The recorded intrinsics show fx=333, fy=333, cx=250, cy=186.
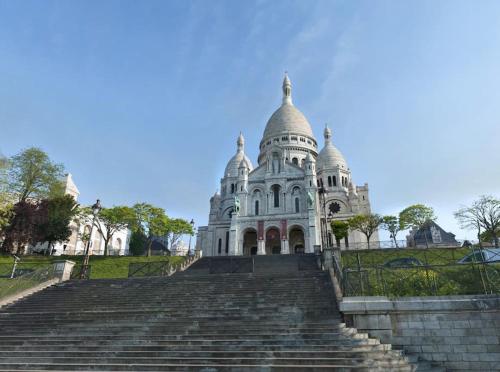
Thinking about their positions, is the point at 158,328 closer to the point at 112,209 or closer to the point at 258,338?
the point at 258,338

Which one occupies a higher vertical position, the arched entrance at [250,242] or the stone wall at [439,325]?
the arched entrance at [250,242]

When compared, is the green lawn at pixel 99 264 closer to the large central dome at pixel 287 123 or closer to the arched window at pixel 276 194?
the arched window at pixel 276 194

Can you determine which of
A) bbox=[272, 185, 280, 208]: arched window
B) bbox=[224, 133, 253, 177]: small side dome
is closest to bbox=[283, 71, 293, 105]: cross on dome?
bbox=[224, 133, 253, 177]: small side dome

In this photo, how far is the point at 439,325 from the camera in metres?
10.4

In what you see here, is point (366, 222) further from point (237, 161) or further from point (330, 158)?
point (237, 161)

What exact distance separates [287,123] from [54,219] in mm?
38819

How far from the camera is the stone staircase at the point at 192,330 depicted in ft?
28.5

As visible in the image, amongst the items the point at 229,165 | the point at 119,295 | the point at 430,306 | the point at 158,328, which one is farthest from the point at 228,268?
the point at 229,165

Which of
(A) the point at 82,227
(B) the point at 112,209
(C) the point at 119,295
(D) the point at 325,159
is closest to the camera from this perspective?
(C) the point at 119,295

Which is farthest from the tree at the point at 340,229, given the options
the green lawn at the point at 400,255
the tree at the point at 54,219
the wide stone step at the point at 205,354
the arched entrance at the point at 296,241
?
the wide stone step at the point at 205,354

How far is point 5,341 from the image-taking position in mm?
11016

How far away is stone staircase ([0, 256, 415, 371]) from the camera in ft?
28.5

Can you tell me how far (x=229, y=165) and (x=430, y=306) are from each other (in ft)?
166

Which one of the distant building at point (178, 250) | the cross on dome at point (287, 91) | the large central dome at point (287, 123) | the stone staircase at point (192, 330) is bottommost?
the stone staircase at point (192, 330)
